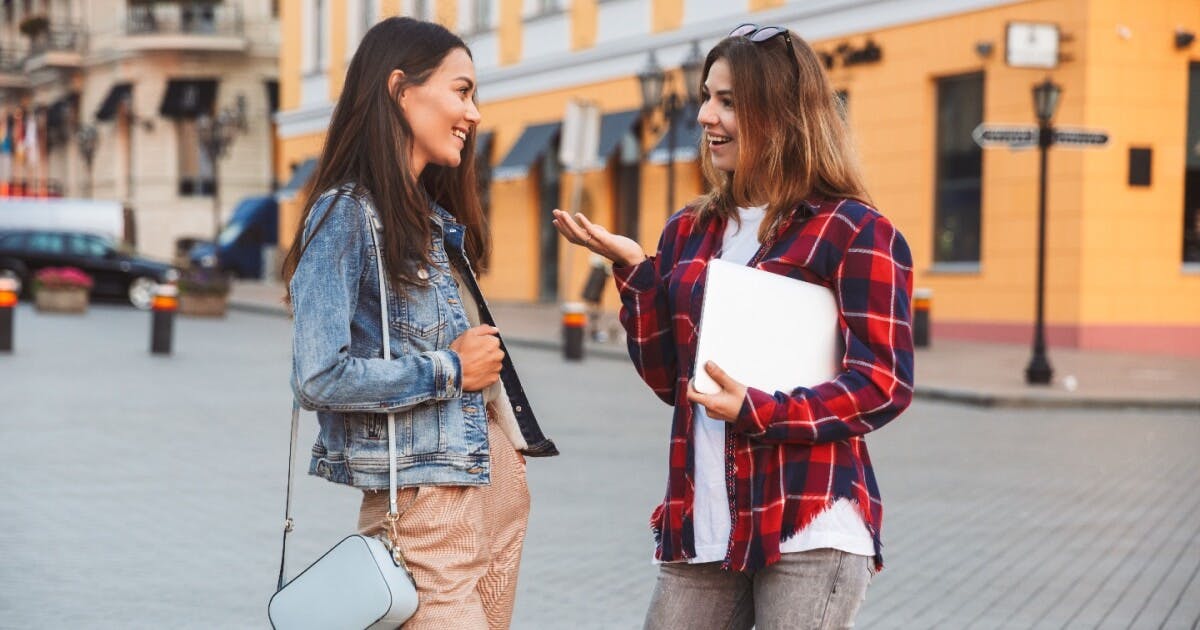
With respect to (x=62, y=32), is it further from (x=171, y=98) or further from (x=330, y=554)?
(x=330, y=554)

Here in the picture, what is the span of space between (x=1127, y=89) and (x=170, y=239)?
32863 mm

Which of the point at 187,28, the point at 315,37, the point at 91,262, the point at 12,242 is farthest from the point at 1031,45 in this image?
the point at 187,28

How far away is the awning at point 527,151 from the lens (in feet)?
102

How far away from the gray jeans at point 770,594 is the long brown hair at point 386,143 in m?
0.77

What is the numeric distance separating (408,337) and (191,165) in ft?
153

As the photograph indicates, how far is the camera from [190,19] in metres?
47.0

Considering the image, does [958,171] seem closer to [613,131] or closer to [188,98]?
[613,131]

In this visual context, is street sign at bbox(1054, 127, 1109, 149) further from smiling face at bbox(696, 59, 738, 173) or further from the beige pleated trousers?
the beige pleated trousers

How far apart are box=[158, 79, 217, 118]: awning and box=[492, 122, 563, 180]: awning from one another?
17094 mm

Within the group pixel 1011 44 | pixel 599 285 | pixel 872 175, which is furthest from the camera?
pixel 872 175

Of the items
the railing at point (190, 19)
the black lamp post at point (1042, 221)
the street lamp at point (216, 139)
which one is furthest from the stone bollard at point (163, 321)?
the railing at point (190, 19)

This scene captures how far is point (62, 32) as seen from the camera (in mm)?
53219

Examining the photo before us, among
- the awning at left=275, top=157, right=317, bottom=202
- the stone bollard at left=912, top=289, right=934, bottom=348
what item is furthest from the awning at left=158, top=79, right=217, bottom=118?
the stone bollard at left=912, top=289, right=934, bottom=348

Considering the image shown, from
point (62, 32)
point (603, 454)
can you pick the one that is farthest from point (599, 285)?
point (62, 32)
